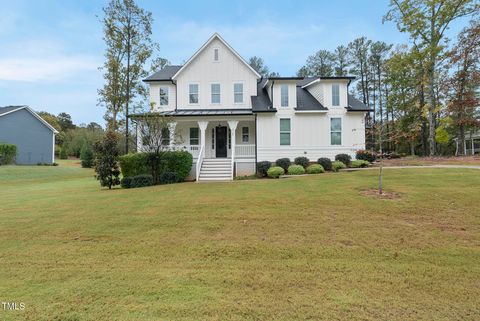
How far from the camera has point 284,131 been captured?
1817cm

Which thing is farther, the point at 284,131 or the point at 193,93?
the point at 193,93

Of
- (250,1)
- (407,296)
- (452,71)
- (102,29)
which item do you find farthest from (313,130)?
(452,71)

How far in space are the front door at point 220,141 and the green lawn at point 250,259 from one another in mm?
10585

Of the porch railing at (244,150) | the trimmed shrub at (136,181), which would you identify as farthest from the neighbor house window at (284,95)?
the trimmed shrub at (136,181)

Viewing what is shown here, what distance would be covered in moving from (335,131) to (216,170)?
8.61 m

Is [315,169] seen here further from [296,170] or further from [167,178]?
[167,178]

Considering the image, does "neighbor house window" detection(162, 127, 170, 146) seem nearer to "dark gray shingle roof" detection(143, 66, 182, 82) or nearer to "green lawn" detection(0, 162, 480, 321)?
"dark gray shingle roof" detection(143, 66, 182, 82)

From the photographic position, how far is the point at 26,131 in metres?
33.9

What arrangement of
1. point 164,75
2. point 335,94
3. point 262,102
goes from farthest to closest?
point 164,75 → point 262,102 → point 335,94

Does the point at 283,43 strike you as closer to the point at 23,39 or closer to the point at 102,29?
the point at 102,29

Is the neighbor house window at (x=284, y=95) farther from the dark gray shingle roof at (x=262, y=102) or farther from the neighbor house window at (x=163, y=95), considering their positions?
the neighbor house window at (x=163, y=95)

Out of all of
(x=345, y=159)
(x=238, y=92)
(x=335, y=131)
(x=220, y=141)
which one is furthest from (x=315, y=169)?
(x=238, y=92)

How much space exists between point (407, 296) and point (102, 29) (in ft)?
94.4

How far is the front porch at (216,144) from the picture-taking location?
53.6 feet
